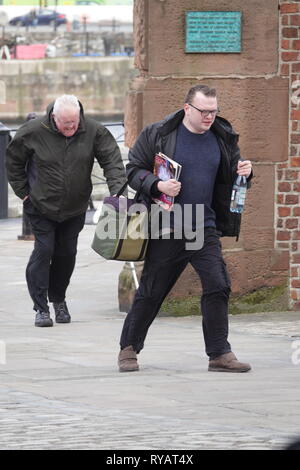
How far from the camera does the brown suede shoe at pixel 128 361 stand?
9.41 metres

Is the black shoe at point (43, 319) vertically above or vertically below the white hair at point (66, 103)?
below

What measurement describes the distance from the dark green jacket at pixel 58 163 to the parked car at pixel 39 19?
257 feet

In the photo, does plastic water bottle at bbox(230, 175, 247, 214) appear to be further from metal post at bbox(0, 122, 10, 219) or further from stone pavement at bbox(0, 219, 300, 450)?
metal post at bbox(0, 122, 10, 219)

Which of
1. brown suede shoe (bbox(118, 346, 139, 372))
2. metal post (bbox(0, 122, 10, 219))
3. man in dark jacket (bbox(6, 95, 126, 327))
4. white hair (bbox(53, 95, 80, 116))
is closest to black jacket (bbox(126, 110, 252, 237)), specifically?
brown suede shoe (bbox(118, 346, 139, 372))

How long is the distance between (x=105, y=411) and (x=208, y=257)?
1.61 metres

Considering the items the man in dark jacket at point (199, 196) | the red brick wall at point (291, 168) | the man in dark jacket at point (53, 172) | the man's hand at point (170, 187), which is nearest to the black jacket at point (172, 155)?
the man in dark jacket at point (199, 196)

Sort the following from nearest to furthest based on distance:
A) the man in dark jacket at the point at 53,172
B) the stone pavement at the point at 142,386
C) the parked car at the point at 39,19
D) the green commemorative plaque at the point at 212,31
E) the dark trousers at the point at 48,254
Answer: the stone pavement at the point at 142,386, the man in dark jacket at the point at 53,172, the dark trousers at the point at 48,254, the green commemorative plaque at the point at 212,31, the parked car at the point at 39,19

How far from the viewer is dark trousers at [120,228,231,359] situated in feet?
30.2

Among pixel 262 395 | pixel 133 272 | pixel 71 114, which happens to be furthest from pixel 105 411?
pixel 133 272

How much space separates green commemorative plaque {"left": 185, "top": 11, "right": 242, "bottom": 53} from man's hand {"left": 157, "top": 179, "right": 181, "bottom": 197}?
3054 millimetres

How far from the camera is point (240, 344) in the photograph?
10703mm

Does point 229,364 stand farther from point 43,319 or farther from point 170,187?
point 43,319

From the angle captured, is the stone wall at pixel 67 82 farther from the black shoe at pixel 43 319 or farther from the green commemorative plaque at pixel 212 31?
the black shoe at pixel 43 319

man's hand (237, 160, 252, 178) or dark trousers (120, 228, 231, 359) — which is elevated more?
man's hand (237, 160, 252, 178)
